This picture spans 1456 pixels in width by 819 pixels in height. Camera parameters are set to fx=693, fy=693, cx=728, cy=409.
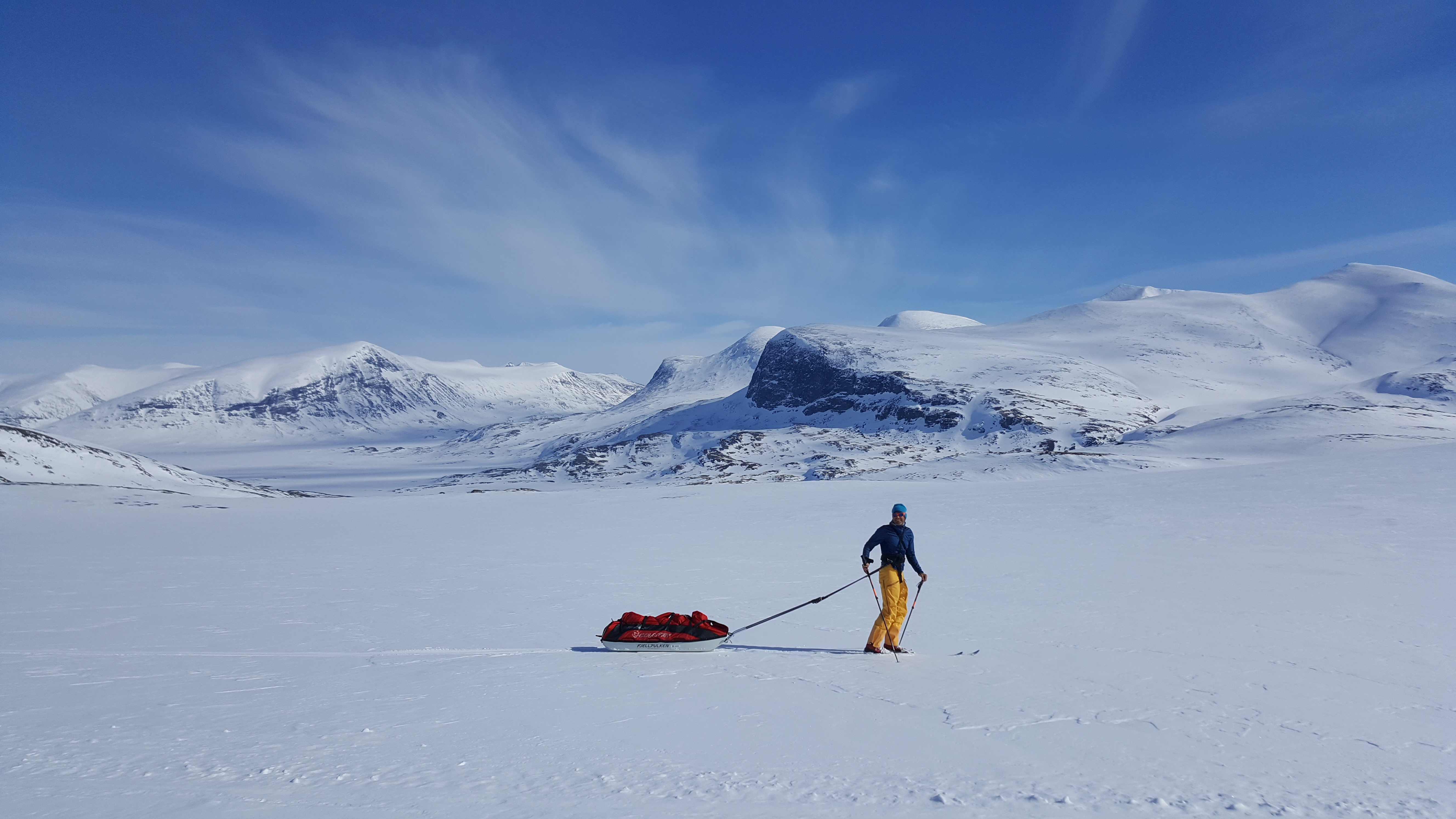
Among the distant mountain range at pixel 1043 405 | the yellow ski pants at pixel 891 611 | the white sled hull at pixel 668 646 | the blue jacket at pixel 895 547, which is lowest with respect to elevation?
the white sled hull at pixel 668 646

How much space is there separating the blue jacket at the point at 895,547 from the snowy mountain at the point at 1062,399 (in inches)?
1799

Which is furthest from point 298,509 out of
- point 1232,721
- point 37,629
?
point 1232,721

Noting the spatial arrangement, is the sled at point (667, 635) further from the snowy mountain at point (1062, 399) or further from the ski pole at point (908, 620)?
the snowy mountain at point (1062, 399)

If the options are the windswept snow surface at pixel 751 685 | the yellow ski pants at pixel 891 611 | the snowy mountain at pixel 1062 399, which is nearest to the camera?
the windswept snow surface at pixel 751 685

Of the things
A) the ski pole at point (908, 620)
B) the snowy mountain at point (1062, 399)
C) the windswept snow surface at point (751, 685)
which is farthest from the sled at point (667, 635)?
the snowy mountain at point (1062, 399)

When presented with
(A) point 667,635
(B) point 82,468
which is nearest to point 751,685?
(A) point 667,635

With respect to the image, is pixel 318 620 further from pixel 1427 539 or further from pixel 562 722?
pixel 1427 539

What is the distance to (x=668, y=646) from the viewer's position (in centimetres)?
920

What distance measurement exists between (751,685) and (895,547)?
2.87m

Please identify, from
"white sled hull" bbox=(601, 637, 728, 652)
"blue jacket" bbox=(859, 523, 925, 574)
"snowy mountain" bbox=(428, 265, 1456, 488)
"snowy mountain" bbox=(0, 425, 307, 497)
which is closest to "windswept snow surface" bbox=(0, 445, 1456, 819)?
"white sled hull" bbox=(601, 637, 728, 652)

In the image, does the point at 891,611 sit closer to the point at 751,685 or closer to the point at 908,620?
the point at 908,620

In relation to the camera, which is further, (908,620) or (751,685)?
A: (908,620)

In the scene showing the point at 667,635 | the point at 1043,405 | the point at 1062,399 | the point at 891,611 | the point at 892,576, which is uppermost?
the point at 1062,399

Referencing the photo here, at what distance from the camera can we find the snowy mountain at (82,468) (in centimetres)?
5603
